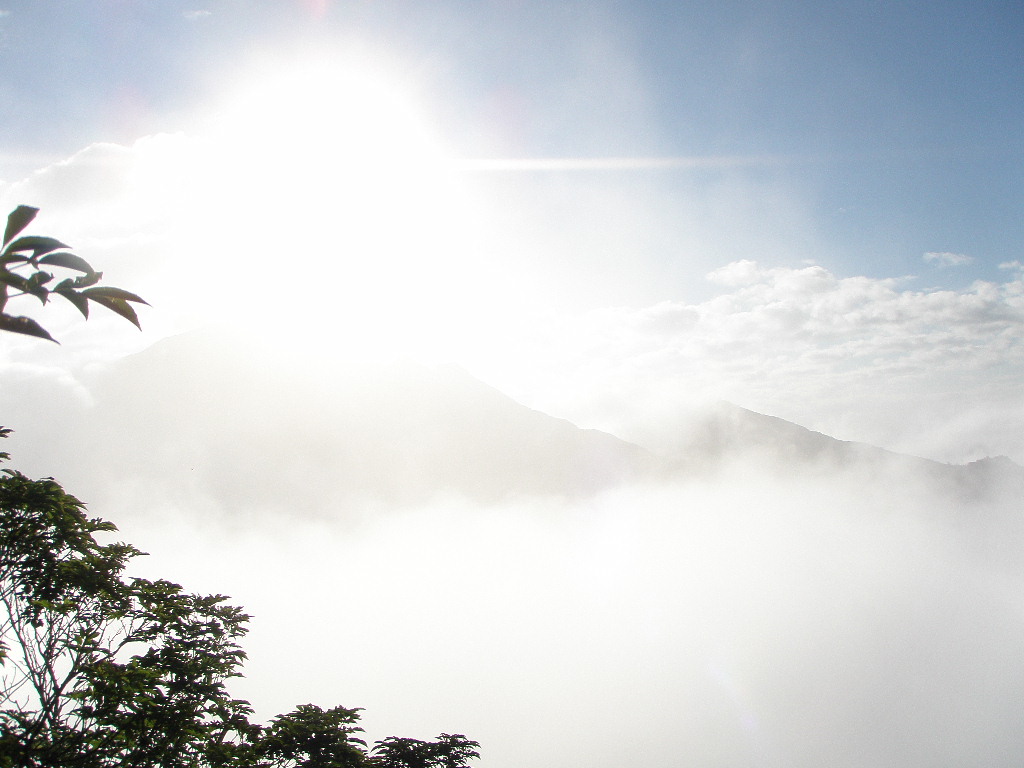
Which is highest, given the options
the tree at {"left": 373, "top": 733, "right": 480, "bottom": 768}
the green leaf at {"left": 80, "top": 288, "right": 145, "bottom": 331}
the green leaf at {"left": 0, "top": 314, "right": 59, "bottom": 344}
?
the green leaf at {"left": 80, "top": 288, "right": 145, "bottom": 331}

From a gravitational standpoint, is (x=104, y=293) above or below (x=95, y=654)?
above

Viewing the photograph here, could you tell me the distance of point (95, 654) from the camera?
13000mm

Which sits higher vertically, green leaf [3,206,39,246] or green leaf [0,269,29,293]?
green leaf [3,206,39,246]

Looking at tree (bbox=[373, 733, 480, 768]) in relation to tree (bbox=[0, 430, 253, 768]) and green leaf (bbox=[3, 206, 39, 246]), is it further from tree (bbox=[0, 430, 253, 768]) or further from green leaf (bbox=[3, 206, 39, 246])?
green leaf (bbox=[3, 206, 39, 246])

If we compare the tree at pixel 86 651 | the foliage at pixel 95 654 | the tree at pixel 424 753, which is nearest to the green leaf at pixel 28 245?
the foliage at pixel 95 654

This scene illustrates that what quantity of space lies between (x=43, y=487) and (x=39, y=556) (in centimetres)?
148

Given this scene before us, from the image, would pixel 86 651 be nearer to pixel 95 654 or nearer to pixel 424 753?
pixel 95 654

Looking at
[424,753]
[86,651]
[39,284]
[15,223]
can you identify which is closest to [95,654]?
[86,651]

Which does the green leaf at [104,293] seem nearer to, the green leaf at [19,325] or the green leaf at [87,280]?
the green leaf at [87,280]

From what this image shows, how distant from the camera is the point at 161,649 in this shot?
14062 millimetres

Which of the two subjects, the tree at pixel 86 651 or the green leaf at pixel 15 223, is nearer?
the green leaf at pixel 15 223

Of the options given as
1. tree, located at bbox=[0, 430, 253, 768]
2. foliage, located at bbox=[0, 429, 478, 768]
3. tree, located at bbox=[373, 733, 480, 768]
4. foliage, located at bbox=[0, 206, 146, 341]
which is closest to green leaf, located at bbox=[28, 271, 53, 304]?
foliage, located at bbox=[0, 206, 146, 341]

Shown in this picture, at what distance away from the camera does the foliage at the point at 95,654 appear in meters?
11.5

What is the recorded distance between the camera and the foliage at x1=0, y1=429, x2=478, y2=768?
1145 centimetres
